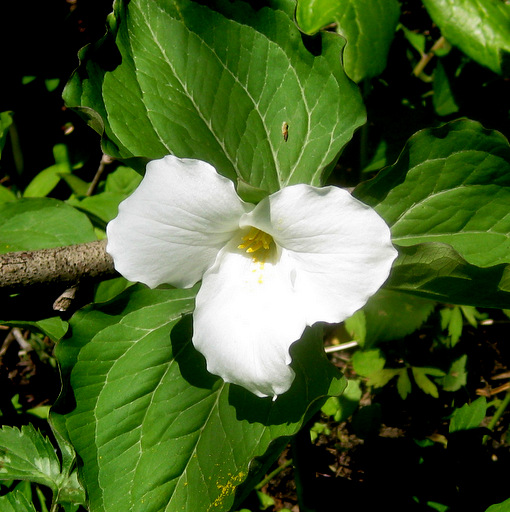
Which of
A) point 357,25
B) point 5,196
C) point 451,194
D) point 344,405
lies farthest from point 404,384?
point 5,196

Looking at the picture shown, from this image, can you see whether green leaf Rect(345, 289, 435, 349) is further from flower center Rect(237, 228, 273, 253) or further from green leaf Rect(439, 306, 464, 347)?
flower center Rect(237, 228, 273, 253)

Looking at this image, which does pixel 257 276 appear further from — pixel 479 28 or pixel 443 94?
pixel 443 94

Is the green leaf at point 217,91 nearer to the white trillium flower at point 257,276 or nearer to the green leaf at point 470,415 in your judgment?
the white trillium flower at point 257,276

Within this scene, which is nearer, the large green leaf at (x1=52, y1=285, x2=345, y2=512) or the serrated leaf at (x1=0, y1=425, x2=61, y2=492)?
the large green leaf at (x1=52, y1=285, x2=345, y2=512)

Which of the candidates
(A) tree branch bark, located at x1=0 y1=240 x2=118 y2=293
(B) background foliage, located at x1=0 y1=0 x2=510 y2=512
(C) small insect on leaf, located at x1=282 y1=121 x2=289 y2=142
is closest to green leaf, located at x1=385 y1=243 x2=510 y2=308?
(B) background foliage, located at x1=0 y1=0 x2=510 y2=512

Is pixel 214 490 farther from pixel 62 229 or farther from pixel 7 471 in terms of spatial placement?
pixel 62 229

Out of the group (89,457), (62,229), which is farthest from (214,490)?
(62,229)
